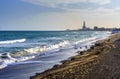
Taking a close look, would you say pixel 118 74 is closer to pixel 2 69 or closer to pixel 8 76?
pixel 8 76

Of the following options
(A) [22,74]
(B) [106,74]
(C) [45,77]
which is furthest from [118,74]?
(A) [22,74]

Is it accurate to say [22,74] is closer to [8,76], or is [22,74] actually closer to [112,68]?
[8,76]

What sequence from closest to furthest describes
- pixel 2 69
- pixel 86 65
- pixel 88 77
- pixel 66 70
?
1. pixel 88 77
2. pixel 66 70
3. pixel 86 65
4. pixel 2 69

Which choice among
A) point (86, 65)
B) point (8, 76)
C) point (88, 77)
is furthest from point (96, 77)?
point (8, 76)

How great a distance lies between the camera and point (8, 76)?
490 inches

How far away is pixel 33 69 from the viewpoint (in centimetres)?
1425

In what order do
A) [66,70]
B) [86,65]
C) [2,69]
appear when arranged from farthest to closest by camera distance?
1. [2,69]
2. [86,65]
3. [66,70]

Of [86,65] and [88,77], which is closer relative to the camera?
[88,77]

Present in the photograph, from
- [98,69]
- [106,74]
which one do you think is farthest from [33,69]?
[106,74]

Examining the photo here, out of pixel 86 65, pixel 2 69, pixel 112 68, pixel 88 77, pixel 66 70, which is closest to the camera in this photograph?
pixel 88 77

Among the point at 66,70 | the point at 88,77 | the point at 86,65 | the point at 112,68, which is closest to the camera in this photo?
the point at 88,77

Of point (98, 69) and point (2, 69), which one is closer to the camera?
point (98, 69)

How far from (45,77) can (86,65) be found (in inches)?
142

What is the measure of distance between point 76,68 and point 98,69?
107cm
